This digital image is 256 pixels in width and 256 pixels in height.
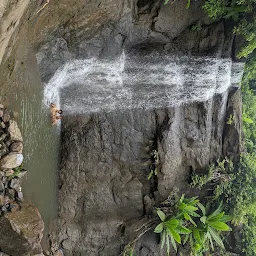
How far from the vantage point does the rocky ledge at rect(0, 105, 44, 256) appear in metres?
5.76

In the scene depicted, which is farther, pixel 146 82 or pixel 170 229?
pixel 146 82

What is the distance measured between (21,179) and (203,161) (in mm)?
3749

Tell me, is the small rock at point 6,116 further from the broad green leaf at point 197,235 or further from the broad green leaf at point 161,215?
the broad green leaf at point 197,235

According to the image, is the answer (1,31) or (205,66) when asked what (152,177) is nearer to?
(205,66)

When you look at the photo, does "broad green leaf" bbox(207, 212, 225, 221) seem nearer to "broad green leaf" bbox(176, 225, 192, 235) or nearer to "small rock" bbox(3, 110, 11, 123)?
"broad green leaf" bbox(176, 225, 192, 235)

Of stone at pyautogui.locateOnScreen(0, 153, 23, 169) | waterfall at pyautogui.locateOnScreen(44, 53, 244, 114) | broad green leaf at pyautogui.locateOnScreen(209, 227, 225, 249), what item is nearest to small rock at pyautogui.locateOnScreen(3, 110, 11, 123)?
stone at pyautogui.locateOnScreen(0, 153, 23, 169)

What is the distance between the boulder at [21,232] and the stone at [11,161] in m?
0.75

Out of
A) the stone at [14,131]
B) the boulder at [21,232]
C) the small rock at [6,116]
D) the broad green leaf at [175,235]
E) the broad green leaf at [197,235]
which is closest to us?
the boulder at [21,232]

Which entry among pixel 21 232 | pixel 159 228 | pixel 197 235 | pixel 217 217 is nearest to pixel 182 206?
pixel 159 228

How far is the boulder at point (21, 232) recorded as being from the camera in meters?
5.71

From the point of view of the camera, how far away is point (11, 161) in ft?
19.5

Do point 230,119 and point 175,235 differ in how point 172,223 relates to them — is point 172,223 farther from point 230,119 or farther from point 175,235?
point 230,119

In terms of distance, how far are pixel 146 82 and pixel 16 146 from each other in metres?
3.20

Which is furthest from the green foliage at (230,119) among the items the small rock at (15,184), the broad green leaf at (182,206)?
the small rock at (15,184)
